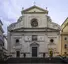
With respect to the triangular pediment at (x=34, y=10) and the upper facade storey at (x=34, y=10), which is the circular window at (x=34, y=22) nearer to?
the upper facade storey at (x=34, y=10)

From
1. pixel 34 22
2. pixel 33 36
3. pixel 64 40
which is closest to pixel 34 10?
pixel 34 22

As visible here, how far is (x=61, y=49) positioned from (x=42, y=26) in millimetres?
7248

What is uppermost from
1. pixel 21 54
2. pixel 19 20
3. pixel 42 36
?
pixel 19 20

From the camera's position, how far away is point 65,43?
61.7m

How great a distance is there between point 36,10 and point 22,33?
6615 millimetres

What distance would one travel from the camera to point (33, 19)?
6056 centimetres

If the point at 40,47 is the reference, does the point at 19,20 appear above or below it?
above

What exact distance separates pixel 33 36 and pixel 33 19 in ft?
14.0

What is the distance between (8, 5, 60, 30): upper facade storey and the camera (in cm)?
6019

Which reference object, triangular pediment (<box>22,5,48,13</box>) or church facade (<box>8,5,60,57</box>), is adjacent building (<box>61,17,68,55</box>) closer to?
church facade (<box>8,5,60,57</box>)

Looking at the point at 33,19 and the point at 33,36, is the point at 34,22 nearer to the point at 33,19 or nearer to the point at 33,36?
the point at 33,19

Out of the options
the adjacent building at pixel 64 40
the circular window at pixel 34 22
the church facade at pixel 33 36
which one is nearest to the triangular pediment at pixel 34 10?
the church facade at pixel 33 36

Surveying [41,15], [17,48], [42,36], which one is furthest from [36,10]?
[17,48]

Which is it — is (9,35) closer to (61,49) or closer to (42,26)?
(42,26)
